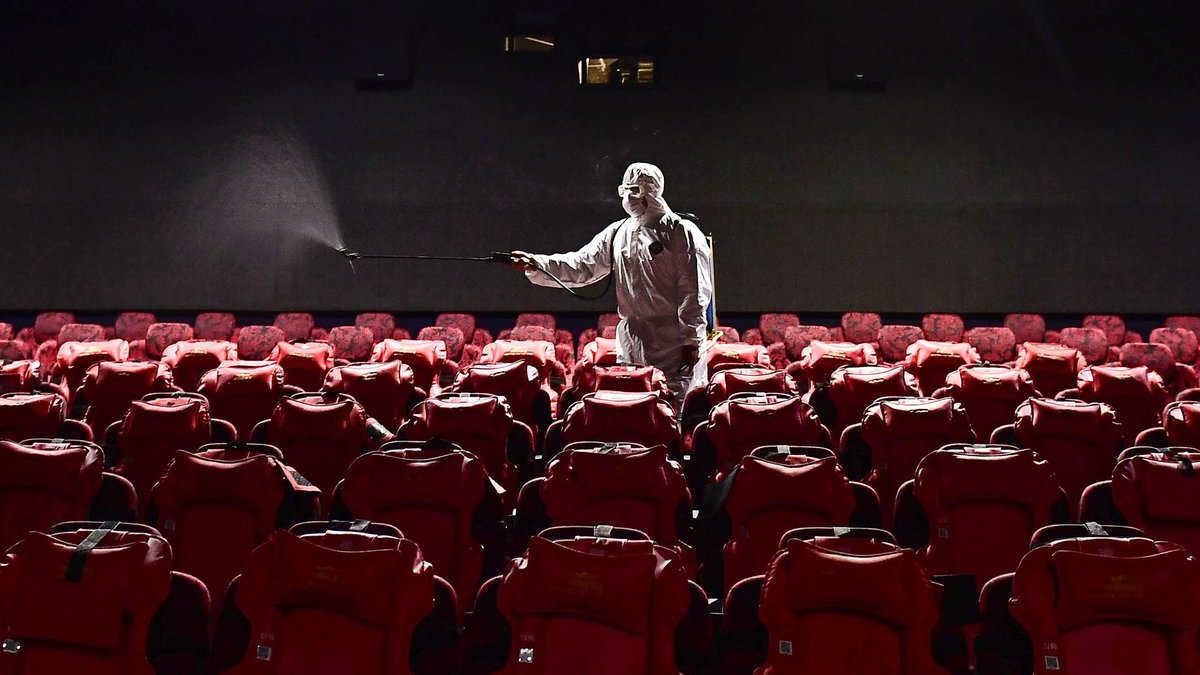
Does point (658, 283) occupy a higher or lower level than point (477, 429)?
higher

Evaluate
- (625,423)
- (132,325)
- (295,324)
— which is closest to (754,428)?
(625,423)

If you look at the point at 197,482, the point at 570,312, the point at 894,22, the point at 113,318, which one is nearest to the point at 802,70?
the point at 894,22

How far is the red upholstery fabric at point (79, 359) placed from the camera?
325 inches

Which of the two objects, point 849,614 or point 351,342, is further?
point 351,342

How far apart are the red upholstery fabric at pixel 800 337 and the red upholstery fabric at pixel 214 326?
733 cm

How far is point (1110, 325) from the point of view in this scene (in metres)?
13.0

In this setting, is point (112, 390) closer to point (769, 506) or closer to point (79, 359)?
point (79, 359)

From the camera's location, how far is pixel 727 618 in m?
3.41

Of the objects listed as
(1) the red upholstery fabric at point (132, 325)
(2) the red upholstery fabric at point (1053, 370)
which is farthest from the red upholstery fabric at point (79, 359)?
(2) the red upholstery fabric at point (1053, 370)

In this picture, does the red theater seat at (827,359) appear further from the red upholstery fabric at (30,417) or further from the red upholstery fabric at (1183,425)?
the red upholstery fabric at (30,417)

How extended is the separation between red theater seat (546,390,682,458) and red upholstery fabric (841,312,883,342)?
7.58 m

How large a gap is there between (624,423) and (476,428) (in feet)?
2.80

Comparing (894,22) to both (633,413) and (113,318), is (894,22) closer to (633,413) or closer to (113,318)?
(633,413)

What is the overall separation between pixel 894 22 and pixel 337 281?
8.71 m
